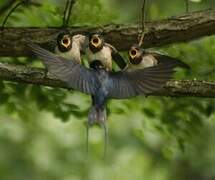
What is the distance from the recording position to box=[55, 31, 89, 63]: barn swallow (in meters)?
4.50

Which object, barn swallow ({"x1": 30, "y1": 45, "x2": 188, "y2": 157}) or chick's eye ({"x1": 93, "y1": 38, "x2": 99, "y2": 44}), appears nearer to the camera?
barn swallow ({"x1": 30, "y1": 45, "x2": 188, "y2": 157})

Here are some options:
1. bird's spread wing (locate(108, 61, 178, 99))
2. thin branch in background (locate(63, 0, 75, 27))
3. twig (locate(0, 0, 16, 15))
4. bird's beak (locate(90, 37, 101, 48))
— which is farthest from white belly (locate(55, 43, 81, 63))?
twig (locate(0, 0, 16, 15))

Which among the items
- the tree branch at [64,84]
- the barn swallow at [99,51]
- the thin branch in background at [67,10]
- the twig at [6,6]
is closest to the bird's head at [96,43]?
the barn swallow at [99,51]

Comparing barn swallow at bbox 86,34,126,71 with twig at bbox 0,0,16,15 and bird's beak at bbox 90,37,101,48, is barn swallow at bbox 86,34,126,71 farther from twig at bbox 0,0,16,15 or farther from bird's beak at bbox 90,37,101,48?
twig at bbox 0,0,16,15

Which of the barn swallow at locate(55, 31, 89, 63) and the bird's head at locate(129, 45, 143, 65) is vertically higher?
the barn swallow at locate(55, 31, 89, 63)

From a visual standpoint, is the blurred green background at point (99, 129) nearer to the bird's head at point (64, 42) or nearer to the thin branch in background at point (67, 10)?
the thin branch in background at point (67, 10)

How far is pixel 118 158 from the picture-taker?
648 cm

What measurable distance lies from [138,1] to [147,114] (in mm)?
3405

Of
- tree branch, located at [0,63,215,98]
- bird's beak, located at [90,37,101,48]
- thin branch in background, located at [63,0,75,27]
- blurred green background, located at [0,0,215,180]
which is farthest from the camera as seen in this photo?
blurred green background, located at [0,0,215,180]

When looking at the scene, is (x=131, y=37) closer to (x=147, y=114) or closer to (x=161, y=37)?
(x=161, y=37)

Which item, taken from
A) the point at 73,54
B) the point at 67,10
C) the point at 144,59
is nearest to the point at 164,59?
the point at 144,59

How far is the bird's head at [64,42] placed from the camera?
177 inches

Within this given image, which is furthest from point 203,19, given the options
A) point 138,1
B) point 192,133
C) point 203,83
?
point 138,1

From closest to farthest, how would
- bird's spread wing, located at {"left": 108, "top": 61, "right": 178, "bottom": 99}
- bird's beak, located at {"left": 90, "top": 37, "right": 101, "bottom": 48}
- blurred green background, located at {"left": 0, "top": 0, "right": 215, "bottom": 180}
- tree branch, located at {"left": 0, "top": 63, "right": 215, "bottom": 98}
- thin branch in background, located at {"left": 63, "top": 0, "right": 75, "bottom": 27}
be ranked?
1. bird's spread wing, located at {"left": 108, "top": 61, "right": 178, "bottom": 99}
2. bird's beak, located at {"left": 90, "top": 37, "right": 101, "bottom": 48}
3. tree branch, located at {"left": 0, "top": 63, "right": 215, "bottom": 98}
4. thin branch in background, located at {"left": 63, "top": 0, "right": 75, "bottom": 27}
5. blurred green background, located at {"left": 0, "top": 0, "right": 215, "bottom": 180}
